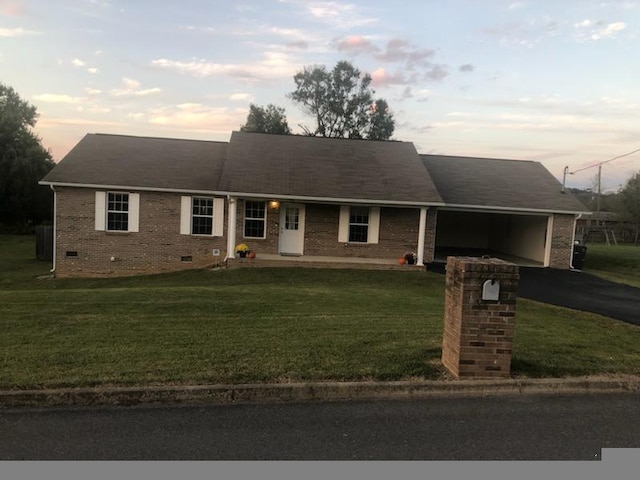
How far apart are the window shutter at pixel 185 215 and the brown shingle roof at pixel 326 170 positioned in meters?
1.69

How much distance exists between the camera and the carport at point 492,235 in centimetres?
2189

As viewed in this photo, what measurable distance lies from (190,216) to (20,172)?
1213 inches

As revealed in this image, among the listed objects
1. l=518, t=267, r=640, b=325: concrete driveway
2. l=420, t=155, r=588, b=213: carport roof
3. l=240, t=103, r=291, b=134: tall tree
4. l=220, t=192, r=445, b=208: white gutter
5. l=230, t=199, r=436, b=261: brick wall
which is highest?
l=240, t=103, r=291, b=134: tall tree

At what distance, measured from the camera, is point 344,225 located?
19469mm

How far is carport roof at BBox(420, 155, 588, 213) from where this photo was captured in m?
20.3

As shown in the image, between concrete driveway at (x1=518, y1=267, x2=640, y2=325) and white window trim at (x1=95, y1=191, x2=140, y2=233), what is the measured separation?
13.4 m

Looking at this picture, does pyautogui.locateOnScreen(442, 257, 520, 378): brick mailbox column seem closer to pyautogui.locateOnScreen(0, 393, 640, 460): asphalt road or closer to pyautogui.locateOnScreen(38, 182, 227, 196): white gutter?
pyautogui.locateOnScreen(0, 393, 640, 460): asphalt road

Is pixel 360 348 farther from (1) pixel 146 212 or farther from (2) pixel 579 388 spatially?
(1) pixel 146 212

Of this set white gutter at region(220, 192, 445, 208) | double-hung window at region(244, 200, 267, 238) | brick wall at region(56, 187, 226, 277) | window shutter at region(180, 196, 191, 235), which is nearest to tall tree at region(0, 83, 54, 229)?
brick wall at region(56, 187, 226, 277)

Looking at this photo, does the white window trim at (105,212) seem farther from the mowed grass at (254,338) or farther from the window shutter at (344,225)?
the mowed grass at (254,338)

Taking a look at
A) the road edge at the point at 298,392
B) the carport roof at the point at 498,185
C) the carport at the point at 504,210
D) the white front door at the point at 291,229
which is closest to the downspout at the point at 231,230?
the white front door at the point at 291,229

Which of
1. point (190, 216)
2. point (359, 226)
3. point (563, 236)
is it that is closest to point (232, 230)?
point (190, 216)

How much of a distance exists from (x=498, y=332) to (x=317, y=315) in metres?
3.84

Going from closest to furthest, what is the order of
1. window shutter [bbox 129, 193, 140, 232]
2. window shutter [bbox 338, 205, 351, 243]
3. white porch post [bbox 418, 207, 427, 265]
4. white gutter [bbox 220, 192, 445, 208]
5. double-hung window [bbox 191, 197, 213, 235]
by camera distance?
white gutter [bbox 220, 192, 445, 208]
white porch post [bbox 418, 207, 427, 265]
window shutter [bbox 129, 193, 140, 232]
double-hung window [bbox 191, 197, 213, 235]
window shutter [bbox 338, 205, 351, 243]
